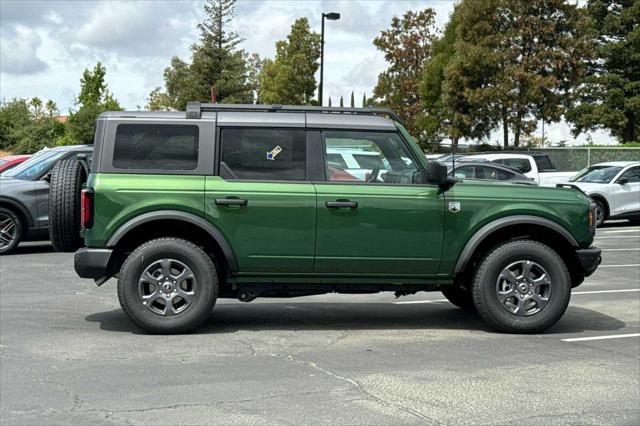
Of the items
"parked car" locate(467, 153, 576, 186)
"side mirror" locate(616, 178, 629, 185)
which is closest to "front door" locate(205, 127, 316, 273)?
"side mirror" locate(616, 178, 629, 185)

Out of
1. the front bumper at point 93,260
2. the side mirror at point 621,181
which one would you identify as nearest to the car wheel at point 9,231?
the front bumper at point 93,260

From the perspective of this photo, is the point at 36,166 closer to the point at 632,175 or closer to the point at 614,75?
the point at 632,175

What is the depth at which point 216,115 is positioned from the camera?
794 centimetres

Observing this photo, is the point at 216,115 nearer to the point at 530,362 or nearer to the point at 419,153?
the point at 419,153

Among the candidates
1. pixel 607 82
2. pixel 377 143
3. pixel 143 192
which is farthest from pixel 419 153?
pixel 607 82

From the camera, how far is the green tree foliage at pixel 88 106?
186 feet

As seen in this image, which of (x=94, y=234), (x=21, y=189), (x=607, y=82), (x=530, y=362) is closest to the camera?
(x=530, y=362)

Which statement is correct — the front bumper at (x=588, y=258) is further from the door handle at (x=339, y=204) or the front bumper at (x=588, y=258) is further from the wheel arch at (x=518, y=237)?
the door handle at (x=339, y=204)

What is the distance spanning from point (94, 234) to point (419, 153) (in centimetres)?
295

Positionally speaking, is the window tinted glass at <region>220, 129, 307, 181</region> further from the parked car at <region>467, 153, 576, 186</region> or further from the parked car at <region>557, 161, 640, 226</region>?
the parked car at <region>467, 153, 576, 186</region>

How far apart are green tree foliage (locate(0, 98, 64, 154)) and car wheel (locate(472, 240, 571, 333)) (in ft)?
190

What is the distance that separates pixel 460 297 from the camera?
9.28 meters

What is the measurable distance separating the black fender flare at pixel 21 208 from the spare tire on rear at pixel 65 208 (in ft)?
20.2

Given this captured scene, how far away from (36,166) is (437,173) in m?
9.00
